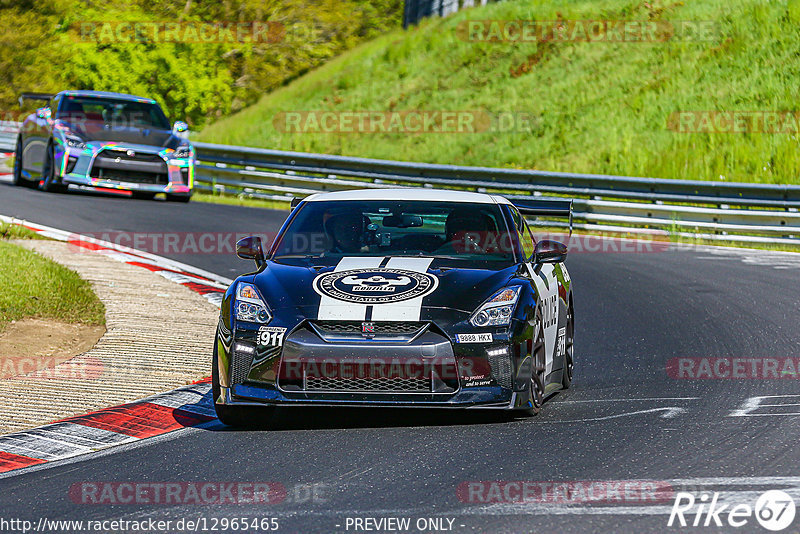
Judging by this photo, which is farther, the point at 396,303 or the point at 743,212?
the point at 743,212

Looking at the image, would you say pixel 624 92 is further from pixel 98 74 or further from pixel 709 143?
pixel 98 74

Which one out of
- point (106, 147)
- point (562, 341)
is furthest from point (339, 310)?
point (106, 147)

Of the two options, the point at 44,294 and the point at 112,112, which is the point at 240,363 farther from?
the point at 112,112

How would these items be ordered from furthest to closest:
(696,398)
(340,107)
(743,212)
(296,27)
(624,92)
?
1. (296,27)
2. (340,107)
3. (624,92)
4. (743,212)
5. (696,398)

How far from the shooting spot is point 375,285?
6.98 metres

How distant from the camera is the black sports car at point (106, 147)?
2005cm

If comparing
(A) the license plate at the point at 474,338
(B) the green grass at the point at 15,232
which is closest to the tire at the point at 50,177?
(B) the green grass at the point at 15,232

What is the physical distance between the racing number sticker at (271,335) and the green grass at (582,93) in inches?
736

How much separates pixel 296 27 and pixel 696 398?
1792 inches

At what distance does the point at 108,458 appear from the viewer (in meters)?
6.34

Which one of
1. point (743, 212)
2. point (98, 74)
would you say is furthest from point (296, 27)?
point (743, 212)

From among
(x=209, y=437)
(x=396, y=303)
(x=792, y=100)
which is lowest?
(x=209, y=437)

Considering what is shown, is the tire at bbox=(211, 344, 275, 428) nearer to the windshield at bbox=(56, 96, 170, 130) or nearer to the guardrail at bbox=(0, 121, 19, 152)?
the windshield at bbox=(56, 96, 170, 130)

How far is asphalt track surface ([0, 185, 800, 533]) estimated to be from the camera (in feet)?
17.0
